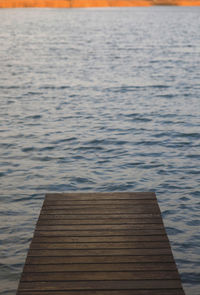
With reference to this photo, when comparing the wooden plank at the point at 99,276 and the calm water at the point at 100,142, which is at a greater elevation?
the wooden plank at the point at 99,276

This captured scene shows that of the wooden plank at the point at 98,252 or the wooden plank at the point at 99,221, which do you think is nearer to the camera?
the wooden plank at the point at 98,252

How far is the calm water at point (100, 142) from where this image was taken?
11547 millimetres

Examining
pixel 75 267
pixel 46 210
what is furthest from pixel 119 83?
pixel 75 267

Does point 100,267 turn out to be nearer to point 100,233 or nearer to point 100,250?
point 100,250

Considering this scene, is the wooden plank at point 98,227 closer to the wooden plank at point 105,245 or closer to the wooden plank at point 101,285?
the wooden plank at point 105,245

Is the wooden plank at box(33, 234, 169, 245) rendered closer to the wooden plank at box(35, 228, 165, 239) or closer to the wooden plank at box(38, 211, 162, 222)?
the wooden plank at box(35, 228, 165, 239)

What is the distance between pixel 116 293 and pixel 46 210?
3259mm

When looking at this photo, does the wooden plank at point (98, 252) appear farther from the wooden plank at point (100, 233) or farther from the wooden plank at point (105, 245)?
the wooden plank at point (100, 233)

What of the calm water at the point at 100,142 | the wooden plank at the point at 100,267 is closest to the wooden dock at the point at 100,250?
the wooden plank at the point at 100,267

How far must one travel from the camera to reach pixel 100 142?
60.7ft

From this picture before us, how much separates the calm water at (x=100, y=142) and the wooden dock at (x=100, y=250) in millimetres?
1281

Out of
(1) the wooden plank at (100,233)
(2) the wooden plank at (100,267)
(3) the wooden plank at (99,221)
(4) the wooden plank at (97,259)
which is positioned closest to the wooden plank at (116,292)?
(2) the wooden plank at (100,267)

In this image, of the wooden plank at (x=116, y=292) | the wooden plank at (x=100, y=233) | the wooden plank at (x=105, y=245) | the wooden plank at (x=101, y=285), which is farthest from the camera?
the wooden plank at (x=100, y=233)

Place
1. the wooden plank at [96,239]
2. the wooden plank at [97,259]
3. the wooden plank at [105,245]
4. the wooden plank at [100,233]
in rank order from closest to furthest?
the wooden plank at [97,259], the wooden plank at [105,245], the wooden plank at [96,239], the wooden plank at [100,233]
